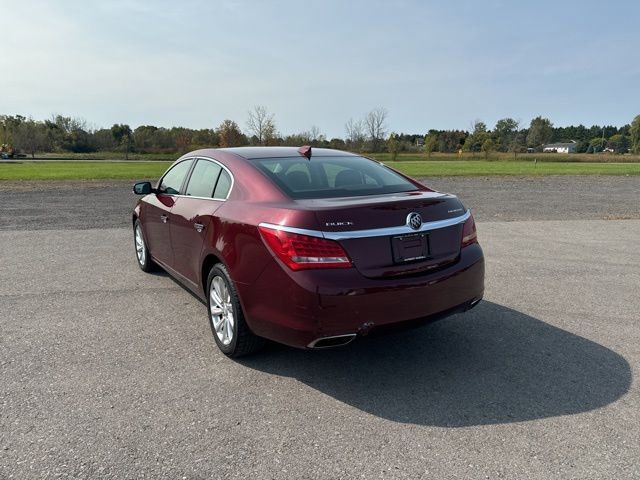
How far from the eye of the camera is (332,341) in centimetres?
314

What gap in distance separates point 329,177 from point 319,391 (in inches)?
65.9

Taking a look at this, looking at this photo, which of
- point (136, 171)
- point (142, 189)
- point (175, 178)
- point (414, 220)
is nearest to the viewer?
point (414, 220)

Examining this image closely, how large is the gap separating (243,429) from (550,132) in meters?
127

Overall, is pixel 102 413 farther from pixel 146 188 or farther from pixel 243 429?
pixel 146 188

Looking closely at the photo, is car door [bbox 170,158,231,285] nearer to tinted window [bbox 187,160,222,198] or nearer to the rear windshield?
tinted window [bbox 187,160,222,198]

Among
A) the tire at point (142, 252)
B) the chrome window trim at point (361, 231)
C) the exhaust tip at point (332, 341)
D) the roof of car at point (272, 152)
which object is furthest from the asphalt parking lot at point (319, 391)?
the roof of car at point (272, 152)

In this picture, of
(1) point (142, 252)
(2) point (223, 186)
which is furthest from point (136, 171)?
(2) point (223, 186)

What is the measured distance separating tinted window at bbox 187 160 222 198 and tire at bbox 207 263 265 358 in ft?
2.80

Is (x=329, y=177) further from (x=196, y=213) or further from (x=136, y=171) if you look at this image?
(x=136, y=171)

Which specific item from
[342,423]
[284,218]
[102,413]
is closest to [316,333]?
[342,423]

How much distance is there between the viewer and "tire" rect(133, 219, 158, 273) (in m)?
6.20

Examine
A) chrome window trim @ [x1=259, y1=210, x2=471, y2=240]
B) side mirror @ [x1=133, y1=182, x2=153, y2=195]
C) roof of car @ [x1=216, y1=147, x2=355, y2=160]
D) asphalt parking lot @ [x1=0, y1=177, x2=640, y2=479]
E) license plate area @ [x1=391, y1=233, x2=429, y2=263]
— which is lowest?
asphalt parking lot @ [x1=0, y1=177, x2=640, y2=479]

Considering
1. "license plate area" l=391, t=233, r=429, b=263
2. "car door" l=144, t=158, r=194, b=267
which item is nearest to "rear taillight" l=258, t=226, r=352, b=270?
"license plate area" l=391, t=233, r=429, b=263

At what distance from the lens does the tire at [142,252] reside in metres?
6.20
